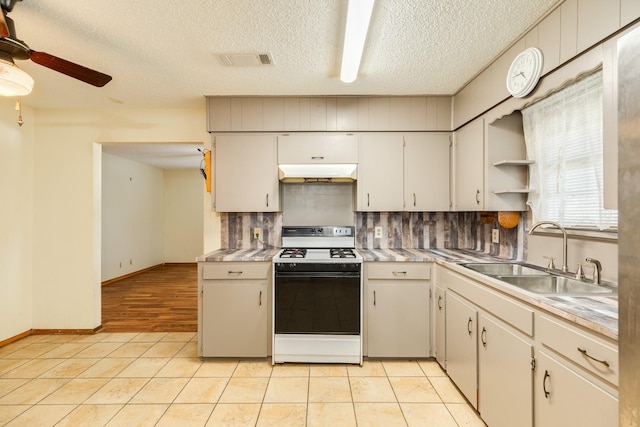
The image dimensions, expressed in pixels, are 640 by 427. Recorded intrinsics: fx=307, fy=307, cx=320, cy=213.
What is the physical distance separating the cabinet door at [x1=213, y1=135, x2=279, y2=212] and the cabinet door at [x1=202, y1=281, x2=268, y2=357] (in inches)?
30.8

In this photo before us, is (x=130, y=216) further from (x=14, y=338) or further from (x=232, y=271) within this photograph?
(x=232, y=271)

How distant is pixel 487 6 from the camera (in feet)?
5.52

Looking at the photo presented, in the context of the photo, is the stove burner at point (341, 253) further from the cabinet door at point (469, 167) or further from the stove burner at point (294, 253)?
the cabinet door at point (469, 167)

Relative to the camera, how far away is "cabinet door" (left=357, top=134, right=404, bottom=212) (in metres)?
2.97

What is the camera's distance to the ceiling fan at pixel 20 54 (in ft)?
4.94

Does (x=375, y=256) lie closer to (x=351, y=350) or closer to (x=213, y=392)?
(x=351, y=350)

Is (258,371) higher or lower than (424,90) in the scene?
lower

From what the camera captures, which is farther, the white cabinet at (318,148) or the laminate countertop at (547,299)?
the white cabinet at (318,148)

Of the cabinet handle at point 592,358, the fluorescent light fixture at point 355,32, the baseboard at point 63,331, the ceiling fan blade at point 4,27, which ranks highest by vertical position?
the fluorescent light fixture at point 355,32

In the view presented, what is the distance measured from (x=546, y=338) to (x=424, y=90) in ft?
7.28

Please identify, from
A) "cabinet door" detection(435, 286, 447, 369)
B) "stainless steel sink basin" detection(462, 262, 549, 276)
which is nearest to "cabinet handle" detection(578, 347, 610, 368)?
"stainless steel sink basin" detection(462, 262, 549, 276)

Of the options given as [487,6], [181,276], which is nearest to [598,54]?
[487,6]

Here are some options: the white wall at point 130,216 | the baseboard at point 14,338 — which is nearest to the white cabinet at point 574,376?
the baseboard at point 14,338

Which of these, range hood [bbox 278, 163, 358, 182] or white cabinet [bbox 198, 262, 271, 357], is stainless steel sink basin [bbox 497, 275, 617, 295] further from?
white cabinet [bbox 198, 262, 271, 357]
